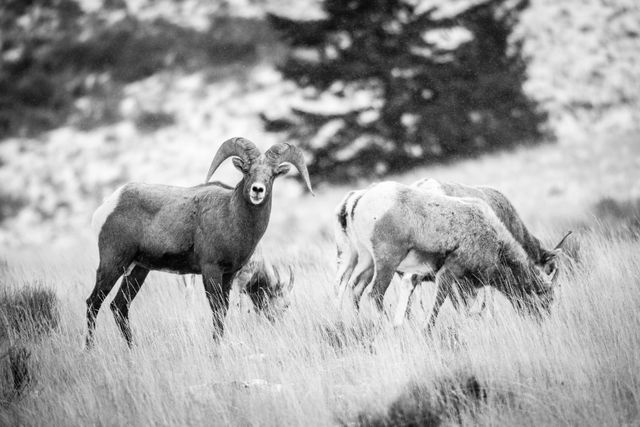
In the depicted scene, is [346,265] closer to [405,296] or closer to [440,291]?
[405,296]

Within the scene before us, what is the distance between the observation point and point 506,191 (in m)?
16.5

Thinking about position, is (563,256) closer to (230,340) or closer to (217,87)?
(230,340)

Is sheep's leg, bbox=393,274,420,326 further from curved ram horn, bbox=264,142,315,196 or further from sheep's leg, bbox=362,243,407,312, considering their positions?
curved ram horn, bbox=264,142,315,196

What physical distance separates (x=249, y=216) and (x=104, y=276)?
1.64 m

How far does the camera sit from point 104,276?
5.90 metres

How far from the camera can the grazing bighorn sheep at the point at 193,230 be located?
5.83 metres

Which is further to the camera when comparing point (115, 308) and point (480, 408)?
point (115, 308)

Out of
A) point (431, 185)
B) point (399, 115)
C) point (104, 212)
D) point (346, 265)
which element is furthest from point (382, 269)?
point (399, 115)

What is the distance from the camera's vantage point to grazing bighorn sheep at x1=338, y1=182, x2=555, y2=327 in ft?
19.2

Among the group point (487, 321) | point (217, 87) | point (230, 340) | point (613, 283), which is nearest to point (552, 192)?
point (613, 283)

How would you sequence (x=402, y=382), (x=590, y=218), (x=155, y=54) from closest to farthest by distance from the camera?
(x=402, y=382)
(x=590, y=218)
(x=155, y=54)

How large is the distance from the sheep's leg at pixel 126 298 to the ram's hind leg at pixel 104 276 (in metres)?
0.22

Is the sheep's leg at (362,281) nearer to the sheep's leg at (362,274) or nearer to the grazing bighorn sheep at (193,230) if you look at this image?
the sheep's leg at (362,274)

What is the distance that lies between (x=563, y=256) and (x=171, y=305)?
213 inches
